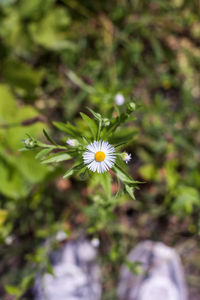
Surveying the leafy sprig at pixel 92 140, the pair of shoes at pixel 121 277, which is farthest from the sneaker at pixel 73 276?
the leafy sprig at pixel 92 140

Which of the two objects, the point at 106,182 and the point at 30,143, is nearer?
the point at 30,143

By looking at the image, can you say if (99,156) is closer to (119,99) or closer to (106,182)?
(106,182)

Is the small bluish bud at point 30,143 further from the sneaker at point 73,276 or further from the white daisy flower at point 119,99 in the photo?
the sneaker at point 73,276

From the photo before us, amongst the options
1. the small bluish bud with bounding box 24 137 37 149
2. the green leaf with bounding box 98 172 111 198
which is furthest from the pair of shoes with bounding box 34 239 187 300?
the small bluish bud with bounding box 24 137 37 149

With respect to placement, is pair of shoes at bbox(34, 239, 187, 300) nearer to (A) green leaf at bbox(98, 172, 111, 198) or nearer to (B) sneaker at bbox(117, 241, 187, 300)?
(B) sneaker at bbox(117, 241, 187, 300)

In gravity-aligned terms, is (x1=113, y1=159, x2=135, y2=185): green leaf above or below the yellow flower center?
below

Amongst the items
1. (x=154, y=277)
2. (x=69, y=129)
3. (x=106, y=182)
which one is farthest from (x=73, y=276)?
(x=69, y=129)

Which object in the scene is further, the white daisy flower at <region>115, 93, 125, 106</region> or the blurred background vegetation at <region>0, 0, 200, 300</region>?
the blurred background vegetation at <region>0, 0, 200, 300</region>

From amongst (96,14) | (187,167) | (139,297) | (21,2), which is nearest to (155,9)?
(96,14)
